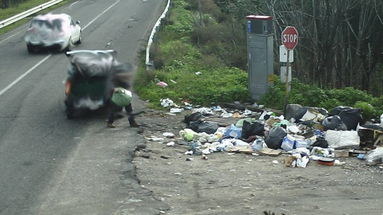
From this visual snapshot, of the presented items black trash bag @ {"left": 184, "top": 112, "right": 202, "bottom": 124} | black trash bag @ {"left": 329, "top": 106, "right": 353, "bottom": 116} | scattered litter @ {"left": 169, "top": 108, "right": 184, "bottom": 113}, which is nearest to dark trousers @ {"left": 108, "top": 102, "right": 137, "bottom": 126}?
black trash bag @ {"left": 184, "top": 112, "right": 202, "bottom": 124}

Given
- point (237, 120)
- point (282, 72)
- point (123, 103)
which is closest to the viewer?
point (123, 103)

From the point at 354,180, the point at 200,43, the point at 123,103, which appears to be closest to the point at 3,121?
the point at 123,103

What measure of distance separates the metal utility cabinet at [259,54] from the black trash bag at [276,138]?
4.21 m

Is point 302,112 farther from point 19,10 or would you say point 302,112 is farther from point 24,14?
point 19,10

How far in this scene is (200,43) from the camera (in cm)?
3027

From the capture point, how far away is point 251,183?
10.8 m

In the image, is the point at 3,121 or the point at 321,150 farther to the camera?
the point at 3,121

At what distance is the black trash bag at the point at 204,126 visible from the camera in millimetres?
14297

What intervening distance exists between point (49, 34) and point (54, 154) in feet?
45.9

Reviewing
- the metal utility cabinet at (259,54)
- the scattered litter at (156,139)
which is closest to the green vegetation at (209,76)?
the metal utility cabinet at (259,54)

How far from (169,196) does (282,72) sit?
329 inches

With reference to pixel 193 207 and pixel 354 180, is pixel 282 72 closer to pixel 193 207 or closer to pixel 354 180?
pixel 354 180

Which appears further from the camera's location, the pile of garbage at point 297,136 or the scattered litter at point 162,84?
the scattered litter at point 162,84

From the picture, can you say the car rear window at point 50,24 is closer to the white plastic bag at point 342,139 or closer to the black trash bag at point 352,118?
the black trash bag at point 352,118
